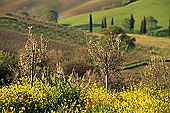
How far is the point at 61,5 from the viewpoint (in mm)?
122062

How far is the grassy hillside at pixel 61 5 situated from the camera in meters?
108

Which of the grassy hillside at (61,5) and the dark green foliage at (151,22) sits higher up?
the grassy hillside at (61,5)

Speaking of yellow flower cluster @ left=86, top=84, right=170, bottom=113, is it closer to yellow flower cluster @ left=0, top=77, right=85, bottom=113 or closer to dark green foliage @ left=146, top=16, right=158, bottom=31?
yellow flower cluster @ left=0, top=77, right=85, bottom=113

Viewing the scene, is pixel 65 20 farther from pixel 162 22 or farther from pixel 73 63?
pixel 73 63

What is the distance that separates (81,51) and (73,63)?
300 centimetres

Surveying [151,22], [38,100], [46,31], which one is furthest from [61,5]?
[38,100]

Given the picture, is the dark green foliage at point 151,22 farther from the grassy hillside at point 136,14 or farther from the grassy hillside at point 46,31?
the grassy hillside at point 46,31

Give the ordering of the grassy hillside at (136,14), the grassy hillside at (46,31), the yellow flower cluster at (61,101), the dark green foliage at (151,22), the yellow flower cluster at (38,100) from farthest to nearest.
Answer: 1. the grassy hillside at (136,14)
2. the dark green foliage at (151,22)
3. the grassy hillside at (46,31)
4. the yellow flower cluster at (38,100)
5. the yellow flower cluster at (61,101)

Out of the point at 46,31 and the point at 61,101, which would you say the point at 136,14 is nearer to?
the point at 46,31

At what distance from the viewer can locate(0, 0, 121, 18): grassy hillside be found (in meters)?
108

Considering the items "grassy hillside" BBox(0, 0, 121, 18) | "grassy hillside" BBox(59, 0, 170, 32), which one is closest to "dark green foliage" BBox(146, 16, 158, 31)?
"grassy hillside" BBox(59, 0, 170, 32)

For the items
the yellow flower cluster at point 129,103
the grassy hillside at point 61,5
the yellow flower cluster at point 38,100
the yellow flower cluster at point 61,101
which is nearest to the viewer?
the yellow flower cluster at point 129,103

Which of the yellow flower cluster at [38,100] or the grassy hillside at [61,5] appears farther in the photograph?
the grassy hillside at [61,5]

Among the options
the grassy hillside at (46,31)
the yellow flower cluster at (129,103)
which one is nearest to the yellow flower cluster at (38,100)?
the yellow flower cluster at (129,103)
